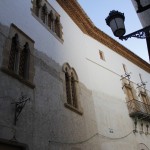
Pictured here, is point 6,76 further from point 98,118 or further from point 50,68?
point 98,118

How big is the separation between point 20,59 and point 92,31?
27.3 feet

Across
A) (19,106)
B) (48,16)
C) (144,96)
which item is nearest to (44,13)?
(48,16)

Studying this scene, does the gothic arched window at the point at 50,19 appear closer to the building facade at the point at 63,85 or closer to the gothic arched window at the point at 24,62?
the building facade at the point at 63,85

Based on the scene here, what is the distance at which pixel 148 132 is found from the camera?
45.7 feet

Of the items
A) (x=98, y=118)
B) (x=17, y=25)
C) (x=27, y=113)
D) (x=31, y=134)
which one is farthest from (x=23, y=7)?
(x=98, y=118)

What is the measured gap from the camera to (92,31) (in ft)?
48.8

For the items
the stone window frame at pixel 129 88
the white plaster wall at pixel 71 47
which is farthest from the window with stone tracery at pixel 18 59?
the stone window frame at pixel 129 88

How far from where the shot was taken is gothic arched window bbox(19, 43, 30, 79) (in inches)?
285

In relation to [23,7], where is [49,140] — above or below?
below

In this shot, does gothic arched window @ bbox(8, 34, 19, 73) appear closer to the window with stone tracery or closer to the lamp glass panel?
the window with stone tracery

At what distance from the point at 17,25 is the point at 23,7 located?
121cm

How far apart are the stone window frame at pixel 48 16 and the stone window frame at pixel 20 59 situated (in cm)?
182

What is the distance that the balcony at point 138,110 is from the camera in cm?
1328

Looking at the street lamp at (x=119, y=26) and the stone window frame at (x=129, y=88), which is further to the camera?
the stone window frame at (x=129, y=88)
